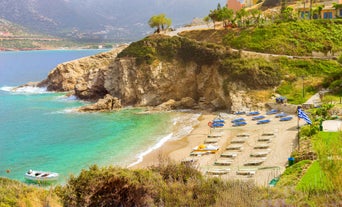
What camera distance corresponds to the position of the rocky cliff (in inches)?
2232

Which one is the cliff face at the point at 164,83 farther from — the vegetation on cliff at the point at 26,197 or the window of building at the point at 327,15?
the vegetation on cliff at the point at 26,197

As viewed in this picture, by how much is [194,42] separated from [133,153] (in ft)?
98.6

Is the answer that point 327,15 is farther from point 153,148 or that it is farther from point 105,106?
point 153,148

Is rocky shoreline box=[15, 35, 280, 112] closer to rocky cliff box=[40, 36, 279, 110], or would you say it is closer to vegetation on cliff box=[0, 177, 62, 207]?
rocky cliff box=[40, 36, 279, 110]

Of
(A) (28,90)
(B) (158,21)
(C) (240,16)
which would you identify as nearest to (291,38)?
(C) (240,16)

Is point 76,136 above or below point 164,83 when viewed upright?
below

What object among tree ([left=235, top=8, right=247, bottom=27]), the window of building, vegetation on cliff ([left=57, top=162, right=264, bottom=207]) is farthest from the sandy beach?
the window of building

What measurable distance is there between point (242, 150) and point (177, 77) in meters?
28.1

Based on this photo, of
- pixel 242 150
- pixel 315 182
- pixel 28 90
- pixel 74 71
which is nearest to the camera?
pixel 315 182

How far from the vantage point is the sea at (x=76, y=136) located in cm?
3820

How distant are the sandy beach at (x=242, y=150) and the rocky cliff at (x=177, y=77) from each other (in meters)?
8.54

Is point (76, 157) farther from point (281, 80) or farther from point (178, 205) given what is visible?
point (281, 80)

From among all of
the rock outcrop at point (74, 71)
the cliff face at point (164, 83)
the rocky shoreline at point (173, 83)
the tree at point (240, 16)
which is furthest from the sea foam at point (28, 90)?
the tree at point (240, 16)

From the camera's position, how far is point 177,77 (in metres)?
63.2
